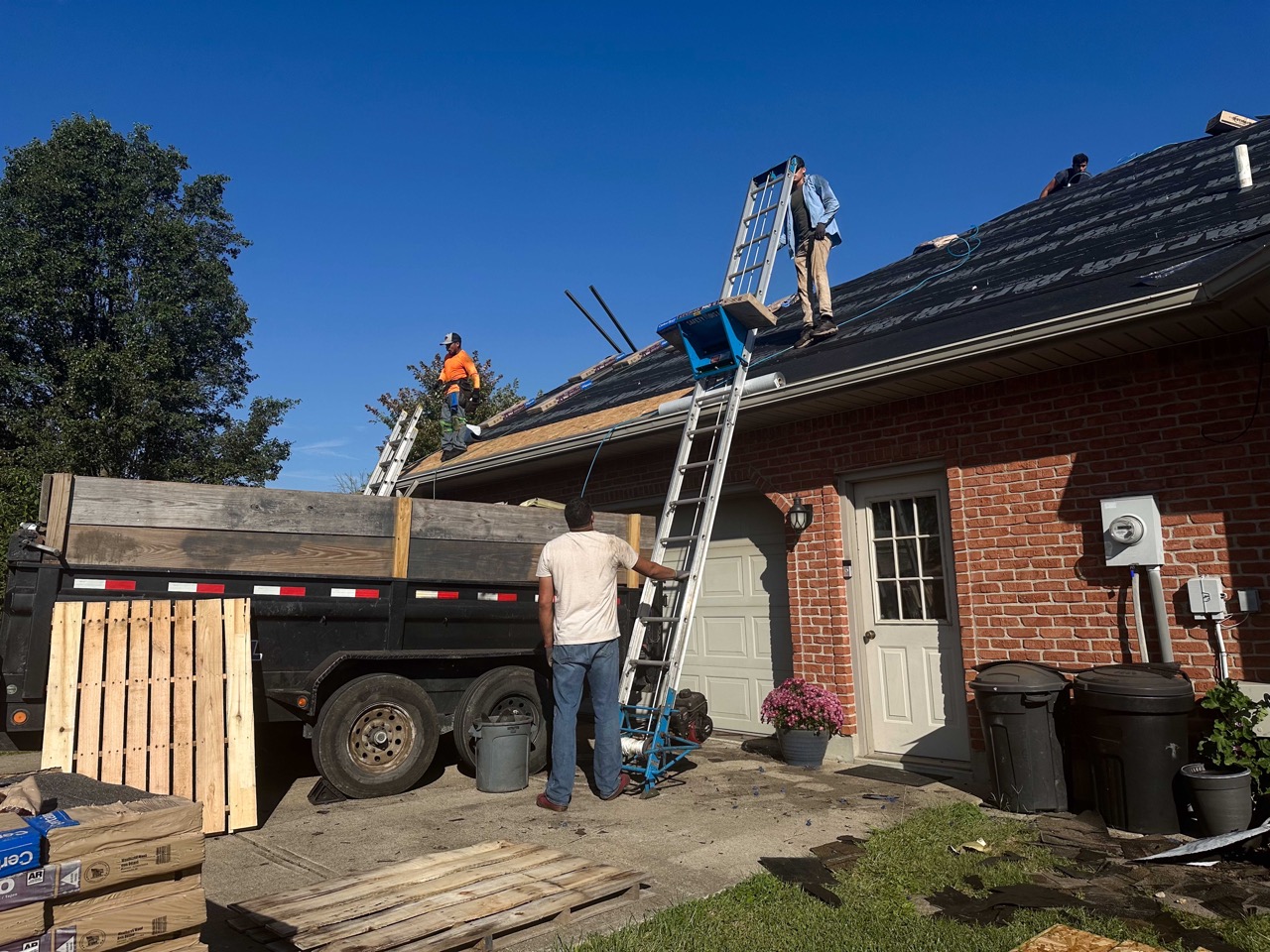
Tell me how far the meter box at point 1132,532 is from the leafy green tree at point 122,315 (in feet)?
61.9

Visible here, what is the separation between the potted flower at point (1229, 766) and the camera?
4930 millimetres

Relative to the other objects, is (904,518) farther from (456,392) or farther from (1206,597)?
(456,392)

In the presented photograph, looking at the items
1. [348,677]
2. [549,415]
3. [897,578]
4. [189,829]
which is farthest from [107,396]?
[189,829]

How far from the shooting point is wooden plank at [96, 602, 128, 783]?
17.3 feet

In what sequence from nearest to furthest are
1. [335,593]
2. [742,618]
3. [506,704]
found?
[335,593] → [506,704] → [742,618]

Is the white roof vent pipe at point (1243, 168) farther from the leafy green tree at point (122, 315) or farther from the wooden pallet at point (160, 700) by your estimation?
the leafy green tree at point (122, 315)

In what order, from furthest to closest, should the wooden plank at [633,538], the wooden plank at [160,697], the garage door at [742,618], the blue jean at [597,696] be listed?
the garage door at [742,618]
the wooden plank at [633,538]
the blue jean at [597,696]
the wooden plank at [160,697]

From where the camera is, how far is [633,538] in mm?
7703

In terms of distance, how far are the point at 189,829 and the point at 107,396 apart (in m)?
20.1

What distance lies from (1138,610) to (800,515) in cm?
282

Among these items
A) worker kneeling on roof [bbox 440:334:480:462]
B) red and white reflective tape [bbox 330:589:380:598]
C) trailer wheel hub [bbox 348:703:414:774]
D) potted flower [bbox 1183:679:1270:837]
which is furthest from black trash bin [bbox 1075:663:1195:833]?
worker kneeling on roof [bbox 440:334:480:462]

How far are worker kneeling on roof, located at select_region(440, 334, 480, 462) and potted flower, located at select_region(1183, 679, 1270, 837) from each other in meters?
8.88

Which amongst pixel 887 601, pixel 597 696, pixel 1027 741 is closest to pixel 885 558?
pixel 887 601

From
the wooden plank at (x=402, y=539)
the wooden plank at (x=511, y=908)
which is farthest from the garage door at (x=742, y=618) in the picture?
the wooden plank at (x=511, y=908)
